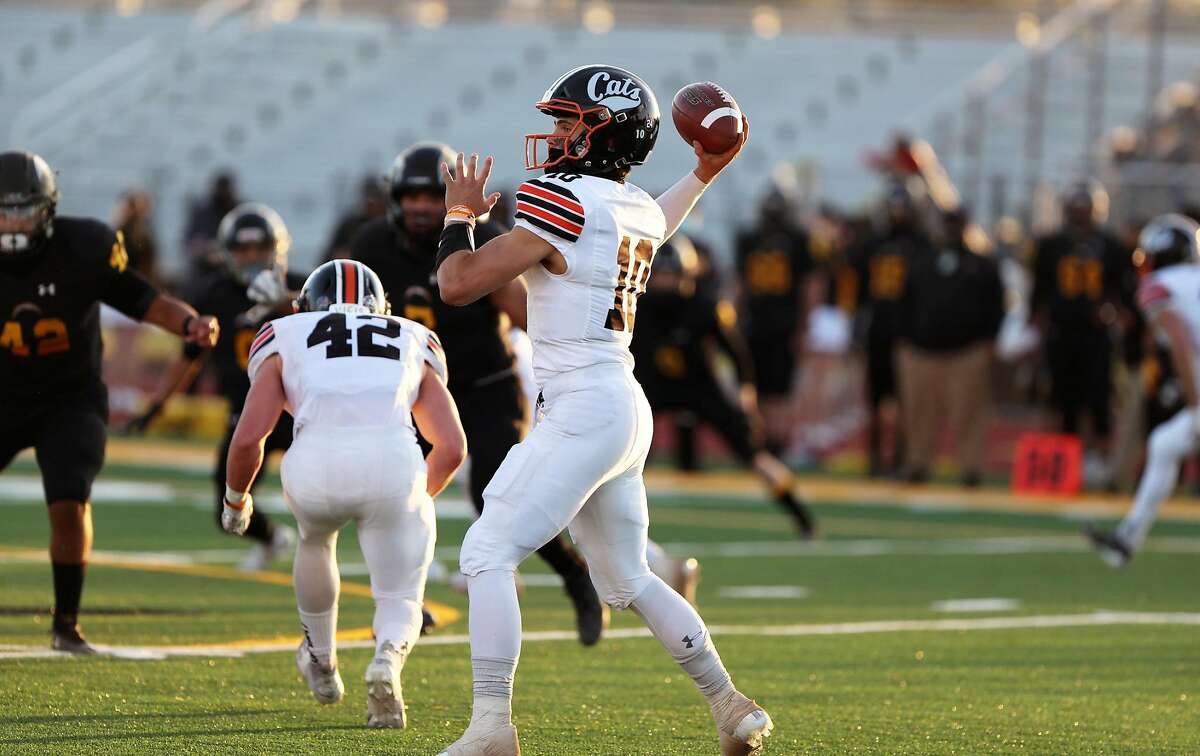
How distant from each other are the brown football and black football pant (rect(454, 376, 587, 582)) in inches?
88.7

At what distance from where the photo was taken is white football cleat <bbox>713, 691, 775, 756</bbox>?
230 inches

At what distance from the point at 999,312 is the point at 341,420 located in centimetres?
1163

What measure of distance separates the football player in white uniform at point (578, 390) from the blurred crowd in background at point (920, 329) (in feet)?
29.8

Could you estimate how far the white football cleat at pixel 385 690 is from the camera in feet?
20.4

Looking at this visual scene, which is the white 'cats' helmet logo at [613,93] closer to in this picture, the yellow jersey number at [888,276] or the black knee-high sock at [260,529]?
the black knee-high sock at [260,529]

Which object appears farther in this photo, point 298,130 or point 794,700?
point 298,130

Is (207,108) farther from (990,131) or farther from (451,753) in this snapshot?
(451,753)

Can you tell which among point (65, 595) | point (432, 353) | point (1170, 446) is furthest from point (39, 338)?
point (1170, 446)

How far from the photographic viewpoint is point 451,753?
5.63m

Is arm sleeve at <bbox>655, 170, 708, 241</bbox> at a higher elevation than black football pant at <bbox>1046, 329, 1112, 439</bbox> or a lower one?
higher

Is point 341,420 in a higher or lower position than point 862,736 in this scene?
higher

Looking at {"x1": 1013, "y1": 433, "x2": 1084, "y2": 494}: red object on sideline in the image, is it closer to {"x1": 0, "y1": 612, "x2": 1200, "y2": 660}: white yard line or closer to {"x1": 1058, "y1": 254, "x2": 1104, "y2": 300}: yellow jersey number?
{"x1": 1058, "y1": 254, "x2": 1104, "y2": 300}: yellow jersey number

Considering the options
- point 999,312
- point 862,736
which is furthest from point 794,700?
point 999,312

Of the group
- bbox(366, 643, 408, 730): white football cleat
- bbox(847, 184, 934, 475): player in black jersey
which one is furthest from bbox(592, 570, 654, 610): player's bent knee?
bbox(847, 184, 934, 475): player in black jersey
